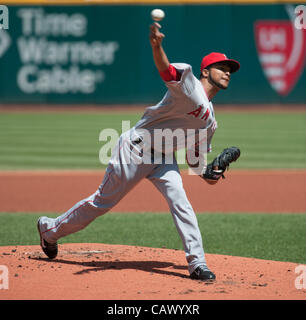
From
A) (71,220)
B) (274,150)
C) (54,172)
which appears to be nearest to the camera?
(71,220)

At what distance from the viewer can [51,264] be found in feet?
16.3

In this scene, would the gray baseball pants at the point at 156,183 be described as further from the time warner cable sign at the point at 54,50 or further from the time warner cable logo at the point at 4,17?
the time warner cable sign at the point at 54,50

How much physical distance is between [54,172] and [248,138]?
6409 millimetres

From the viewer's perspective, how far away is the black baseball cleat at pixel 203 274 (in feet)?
14.7

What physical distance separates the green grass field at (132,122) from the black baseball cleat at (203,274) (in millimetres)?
1285

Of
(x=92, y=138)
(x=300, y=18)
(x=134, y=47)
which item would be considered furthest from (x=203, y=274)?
(x=300, y=18)

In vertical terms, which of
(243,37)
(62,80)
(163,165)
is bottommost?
(163,165)

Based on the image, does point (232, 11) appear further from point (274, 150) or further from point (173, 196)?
point (173, 196)

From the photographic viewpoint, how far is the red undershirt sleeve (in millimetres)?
4094

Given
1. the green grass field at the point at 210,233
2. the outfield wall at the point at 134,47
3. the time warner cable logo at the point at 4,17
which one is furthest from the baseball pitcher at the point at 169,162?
the time warner cable logo at the point at 4,17

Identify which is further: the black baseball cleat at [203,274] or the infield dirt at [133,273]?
the black baseball cleat at [203,274]

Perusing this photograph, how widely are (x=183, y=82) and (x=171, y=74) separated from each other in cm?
10

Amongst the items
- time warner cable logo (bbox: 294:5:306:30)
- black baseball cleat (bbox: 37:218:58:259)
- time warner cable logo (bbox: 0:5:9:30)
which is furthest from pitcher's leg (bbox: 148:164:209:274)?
time warner cable logo (bbox: 294:5:306:30)

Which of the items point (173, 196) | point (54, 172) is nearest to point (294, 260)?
point (173, 196)
